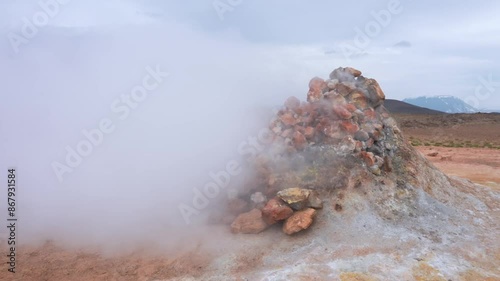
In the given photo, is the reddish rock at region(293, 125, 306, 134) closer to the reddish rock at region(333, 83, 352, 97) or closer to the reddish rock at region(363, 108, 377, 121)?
the reddish rock at region(333, 83, 352, 97)

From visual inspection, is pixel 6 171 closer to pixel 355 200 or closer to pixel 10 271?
pixel 10 271

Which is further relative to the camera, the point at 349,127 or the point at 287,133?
the point at 287,133

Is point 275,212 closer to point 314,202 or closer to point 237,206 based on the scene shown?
point 314,202

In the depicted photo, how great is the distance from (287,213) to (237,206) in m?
0.86

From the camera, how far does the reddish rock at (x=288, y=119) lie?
6.31m

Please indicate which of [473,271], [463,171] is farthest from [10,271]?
[463,171]

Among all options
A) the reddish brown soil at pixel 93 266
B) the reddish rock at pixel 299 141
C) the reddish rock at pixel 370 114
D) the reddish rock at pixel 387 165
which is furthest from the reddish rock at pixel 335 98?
the reddish brown soil at pixel 93 266

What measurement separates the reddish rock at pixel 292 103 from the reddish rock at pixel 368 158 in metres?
1.36

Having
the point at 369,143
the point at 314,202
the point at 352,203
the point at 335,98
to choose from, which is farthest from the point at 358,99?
the point at 314,202

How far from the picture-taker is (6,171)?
21.9 feet

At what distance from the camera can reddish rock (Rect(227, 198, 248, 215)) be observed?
18.7ft

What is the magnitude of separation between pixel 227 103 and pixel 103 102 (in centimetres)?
247

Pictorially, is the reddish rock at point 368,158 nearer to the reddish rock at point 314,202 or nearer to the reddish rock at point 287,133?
the reddish rock at point 314,202

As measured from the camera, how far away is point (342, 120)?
6.05m
